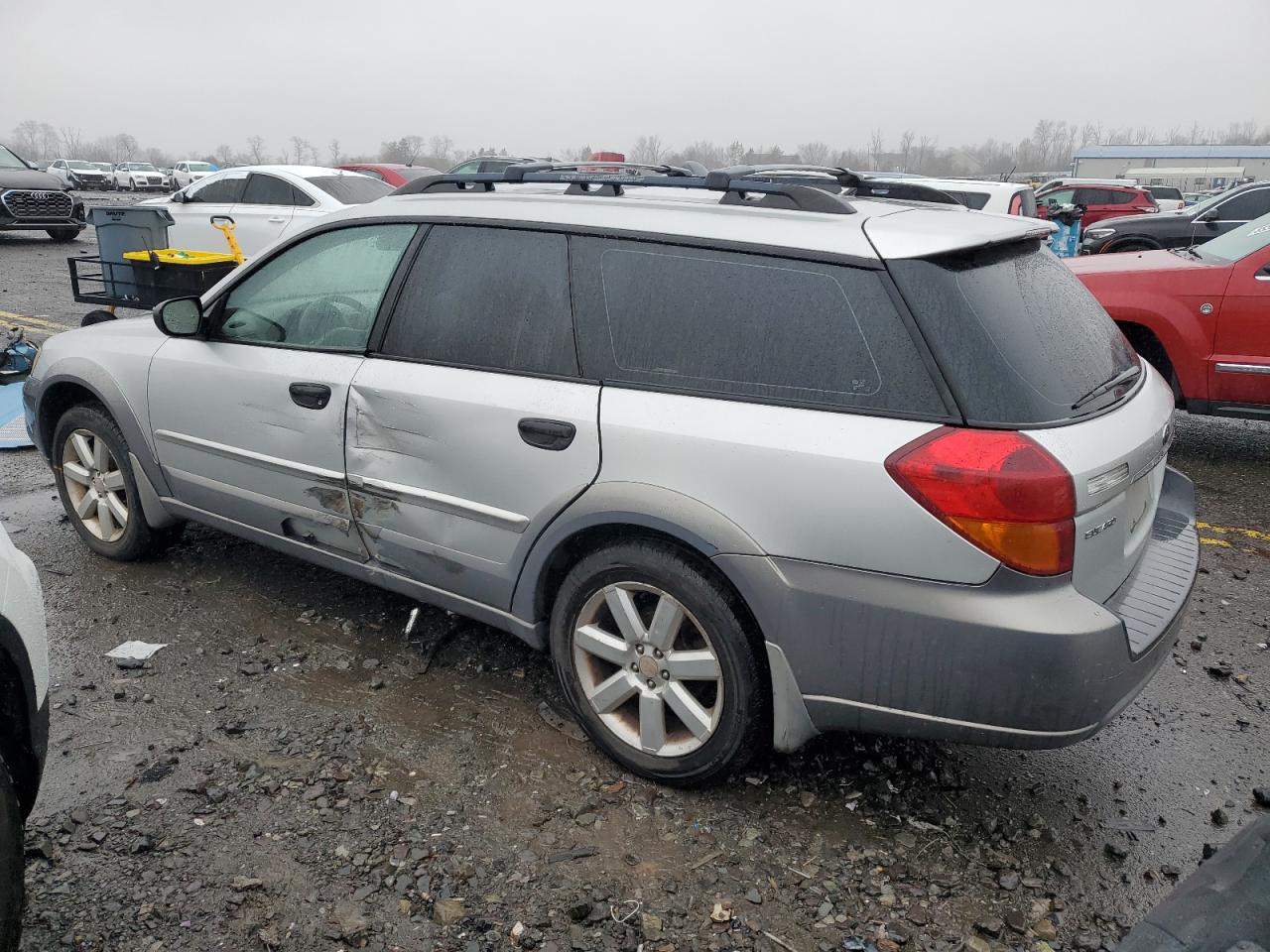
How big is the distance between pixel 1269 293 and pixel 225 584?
604cm

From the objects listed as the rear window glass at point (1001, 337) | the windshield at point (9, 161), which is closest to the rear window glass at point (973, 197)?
the rear window glass at point (1001, 337)

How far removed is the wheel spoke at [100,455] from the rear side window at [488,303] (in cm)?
182

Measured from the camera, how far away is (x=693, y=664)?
271 centimetres

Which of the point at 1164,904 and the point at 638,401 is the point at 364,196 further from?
the point at 1164,904

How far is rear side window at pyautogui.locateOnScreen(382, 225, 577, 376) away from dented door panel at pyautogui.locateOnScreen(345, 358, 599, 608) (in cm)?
7

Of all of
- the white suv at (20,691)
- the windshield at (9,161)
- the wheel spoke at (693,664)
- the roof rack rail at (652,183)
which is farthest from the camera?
the windshield at (9,161)

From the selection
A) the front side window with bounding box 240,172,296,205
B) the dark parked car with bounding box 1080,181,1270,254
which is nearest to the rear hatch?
the front side window with bounding box 240,172,296,205

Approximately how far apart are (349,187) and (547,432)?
32.2ft

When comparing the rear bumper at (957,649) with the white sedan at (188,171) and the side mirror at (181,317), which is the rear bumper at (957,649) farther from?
the white sedan at (188,171)

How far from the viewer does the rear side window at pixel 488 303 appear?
295cm

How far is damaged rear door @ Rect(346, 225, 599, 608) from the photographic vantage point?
2852 mm

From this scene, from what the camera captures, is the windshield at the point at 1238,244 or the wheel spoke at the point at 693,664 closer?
the wheel spoke at the point at 693,664

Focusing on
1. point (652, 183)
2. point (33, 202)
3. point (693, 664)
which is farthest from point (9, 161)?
point (693, 664)

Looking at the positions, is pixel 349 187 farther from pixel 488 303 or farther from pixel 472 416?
pixel 472 416
